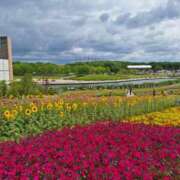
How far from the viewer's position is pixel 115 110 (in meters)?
12.3

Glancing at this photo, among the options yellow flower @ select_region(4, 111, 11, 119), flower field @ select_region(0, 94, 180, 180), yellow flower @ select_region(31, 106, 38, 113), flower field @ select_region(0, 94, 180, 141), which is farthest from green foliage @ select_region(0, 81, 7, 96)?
flower field @ select_region(0, 94, 180, 180)

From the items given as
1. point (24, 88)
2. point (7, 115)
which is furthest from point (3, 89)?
point (7, 115)

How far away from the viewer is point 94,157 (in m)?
3.99

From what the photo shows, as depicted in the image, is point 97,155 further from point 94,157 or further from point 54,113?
point 54,113

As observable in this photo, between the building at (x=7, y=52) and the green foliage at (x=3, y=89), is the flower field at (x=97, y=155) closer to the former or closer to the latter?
the green foliage at (x=3, y=89)

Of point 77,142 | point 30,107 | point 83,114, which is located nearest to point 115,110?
point 83,114

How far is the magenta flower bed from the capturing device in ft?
11.5

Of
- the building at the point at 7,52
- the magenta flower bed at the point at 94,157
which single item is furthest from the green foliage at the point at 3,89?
the building at the point at 7,52

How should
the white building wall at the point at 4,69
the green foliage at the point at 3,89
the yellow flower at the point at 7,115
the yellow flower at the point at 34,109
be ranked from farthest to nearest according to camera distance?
1. the white building wall at the point at 4,69
2. the green foliage at the point at 3,89
3. the yellow flower at the point at 34,109
4. the yellow flower at the point at 7,115

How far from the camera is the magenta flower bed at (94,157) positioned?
351 cm

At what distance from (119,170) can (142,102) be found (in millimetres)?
11022

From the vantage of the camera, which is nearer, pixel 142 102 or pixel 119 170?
pixel 119 170

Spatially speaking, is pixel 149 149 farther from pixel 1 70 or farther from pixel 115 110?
pixel 1 70

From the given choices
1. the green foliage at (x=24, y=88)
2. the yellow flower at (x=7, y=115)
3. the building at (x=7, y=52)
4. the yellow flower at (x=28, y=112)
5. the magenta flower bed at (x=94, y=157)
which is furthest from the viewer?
the building at (x=7, y=52)
